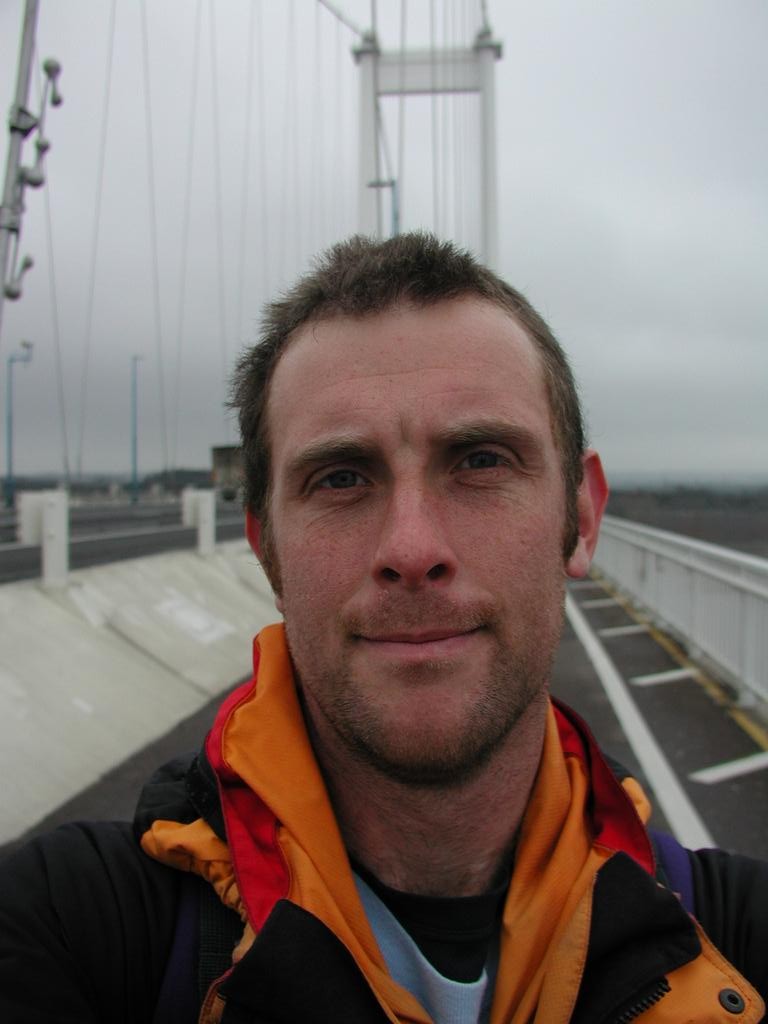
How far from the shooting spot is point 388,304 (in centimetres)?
168

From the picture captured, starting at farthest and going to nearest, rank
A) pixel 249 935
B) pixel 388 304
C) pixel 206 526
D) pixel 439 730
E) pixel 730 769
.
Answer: pixel 206 526, pixel 730 769, pixel 388 304, pixel 439 730, pixel 249 935

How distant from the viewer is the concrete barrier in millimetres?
4367

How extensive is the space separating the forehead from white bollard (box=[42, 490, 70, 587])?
17.8ft

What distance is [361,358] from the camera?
1.62 metres

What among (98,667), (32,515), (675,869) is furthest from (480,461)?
(32,515)

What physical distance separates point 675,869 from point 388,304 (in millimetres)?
1251

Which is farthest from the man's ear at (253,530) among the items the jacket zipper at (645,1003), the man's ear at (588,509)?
the jacket zipper at (645,1003)

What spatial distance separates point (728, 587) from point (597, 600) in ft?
21.8

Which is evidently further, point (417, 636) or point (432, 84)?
point (432, 84)

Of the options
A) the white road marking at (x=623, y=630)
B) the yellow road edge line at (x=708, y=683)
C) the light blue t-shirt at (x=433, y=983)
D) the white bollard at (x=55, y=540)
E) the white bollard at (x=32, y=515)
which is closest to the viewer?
the light blue t-shirt at (x=433, y=983)

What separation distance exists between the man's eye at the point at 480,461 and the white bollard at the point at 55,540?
224 inches

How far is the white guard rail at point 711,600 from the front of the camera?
6.58 m

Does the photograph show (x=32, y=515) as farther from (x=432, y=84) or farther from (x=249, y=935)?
(x=432, y=84)

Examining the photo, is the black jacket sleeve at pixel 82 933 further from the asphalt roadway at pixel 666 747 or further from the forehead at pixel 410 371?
the asphalt roadway at pixel 666 747
